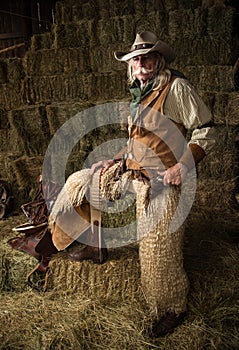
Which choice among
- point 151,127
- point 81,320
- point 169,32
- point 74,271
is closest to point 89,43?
point 169,32

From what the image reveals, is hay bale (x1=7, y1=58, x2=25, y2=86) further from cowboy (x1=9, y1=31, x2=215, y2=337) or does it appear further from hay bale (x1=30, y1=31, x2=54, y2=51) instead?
cowboy (x1=9, y1=31, x2=215, y2=337)

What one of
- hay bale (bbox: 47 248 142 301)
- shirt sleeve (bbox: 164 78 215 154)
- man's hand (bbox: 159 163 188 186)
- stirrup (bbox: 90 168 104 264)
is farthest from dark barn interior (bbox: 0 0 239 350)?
shirt sleeve (bbox: 164 78 215 154)

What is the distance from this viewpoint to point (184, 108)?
2.32 m

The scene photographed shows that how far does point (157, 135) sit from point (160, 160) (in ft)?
0.54

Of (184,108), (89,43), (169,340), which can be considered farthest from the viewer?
(89,43)

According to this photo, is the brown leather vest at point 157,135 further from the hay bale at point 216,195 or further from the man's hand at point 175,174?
the hay bale at point 216,195

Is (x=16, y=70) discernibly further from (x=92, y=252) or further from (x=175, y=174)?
(x=175, y=174)

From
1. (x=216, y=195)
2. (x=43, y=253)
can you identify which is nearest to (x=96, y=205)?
(x=43, y=253)

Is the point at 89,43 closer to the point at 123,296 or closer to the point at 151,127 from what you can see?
the point at 151,127

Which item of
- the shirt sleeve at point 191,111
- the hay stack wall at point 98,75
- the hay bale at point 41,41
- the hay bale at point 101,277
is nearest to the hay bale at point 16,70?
the hay stack wall at point 98,75

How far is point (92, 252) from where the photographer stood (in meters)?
2.96

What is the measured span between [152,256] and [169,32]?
2636 mm

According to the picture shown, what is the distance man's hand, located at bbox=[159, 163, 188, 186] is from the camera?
7.63ft

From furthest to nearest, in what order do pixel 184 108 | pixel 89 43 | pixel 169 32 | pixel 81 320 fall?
pixel 89 43
pixel 169 32
pixel 81 320
pixel 184 108
